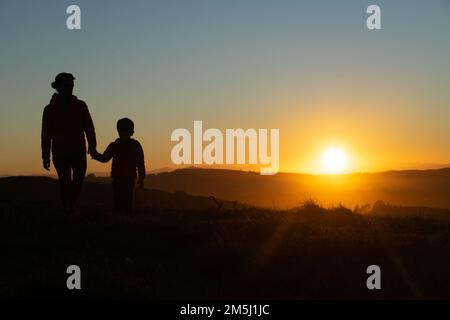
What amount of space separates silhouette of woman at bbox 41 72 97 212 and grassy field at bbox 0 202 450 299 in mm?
1033

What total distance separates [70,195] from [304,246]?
5480mm

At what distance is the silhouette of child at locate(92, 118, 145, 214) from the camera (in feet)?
47.6

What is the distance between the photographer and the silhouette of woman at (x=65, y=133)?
545 inches

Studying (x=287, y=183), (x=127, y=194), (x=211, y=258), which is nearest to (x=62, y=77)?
(x=127, y=194)

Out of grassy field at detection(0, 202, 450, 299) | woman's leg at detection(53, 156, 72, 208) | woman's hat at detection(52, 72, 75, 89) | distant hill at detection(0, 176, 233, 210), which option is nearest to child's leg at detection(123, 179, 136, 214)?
woman's leg at detection(53, 156, 72, 208)

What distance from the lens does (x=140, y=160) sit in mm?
14719

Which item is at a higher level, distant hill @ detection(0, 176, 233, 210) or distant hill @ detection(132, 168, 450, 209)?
distant hill @ detection(132, 168, 450, 209)

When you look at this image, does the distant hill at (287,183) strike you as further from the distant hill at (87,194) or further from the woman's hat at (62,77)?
the woman's hat at (62,77)

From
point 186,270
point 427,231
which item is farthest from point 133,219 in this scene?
point 427,231

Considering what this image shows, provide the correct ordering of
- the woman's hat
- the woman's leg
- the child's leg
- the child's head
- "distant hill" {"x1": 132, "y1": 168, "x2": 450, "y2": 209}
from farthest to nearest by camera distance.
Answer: "distant hill" {"x1": 132, "y1": 168, "x2": 450, "y2": 209}
the child's leg
the child's head
the woman's leg
the woman's hat

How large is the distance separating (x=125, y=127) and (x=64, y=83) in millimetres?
1502

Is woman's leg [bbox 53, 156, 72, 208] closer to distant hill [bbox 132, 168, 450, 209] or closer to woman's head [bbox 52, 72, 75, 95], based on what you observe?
woman's head [bbox 52, 72, 75, 95]

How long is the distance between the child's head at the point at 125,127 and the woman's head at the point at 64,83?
117 centimetres
